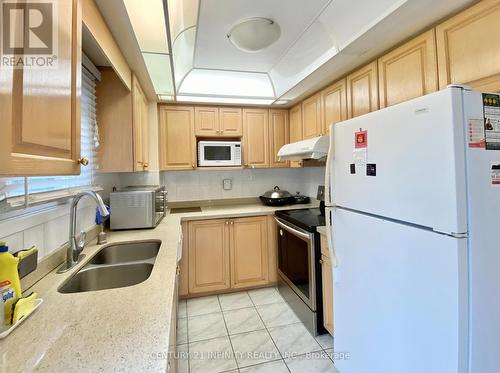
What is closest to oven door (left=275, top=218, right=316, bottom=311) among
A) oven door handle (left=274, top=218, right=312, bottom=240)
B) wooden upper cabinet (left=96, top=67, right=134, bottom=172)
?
oven door handle (left=274, top=218, right=312, bottom=240)

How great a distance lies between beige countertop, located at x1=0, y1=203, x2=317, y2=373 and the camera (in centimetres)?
64

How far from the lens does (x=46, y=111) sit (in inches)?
27.5

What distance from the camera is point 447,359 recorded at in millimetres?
939

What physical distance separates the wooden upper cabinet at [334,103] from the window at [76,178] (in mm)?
1943

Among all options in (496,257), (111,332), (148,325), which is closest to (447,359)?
(496,257)

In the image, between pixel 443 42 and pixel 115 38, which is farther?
pixel 115 38

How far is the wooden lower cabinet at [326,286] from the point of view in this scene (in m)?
1.89

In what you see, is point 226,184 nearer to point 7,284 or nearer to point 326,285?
point 326,285

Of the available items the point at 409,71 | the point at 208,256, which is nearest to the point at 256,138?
the point at 208,256

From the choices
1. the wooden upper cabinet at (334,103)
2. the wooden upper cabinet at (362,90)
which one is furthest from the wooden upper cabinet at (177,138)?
the wooden upper cabinet at (362,90)

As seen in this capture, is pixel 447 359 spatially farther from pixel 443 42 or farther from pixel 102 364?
pixel 443 42

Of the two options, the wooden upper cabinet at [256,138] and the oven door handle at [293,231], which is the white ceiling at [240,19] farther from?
the oven door handle at [293,231]

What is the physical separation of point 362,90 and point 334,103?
0.37 m

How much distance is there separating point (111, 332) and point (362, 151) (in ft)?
4.32
